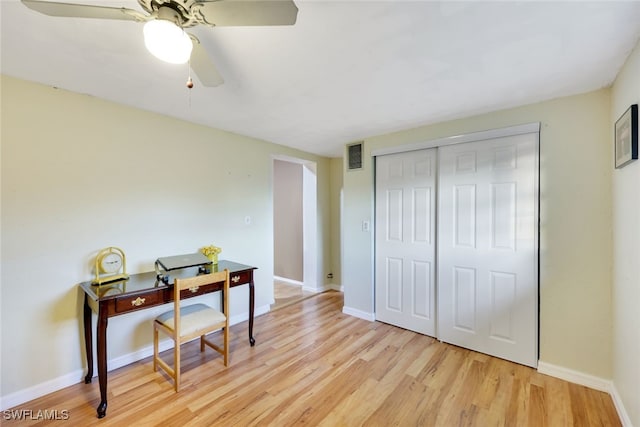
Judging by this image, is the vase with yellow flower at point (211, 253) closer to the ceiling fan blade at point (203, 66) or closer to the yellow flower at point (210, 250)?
the yellow flower at point (210, 250)

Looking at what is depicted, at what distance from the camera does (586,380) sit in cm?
201

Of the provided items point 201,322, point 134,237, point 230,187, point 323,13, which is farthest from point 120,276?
point 323,13

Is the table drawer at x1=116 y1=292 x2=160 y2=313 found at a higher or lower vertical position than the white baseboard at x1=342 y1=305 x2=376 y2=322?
higher

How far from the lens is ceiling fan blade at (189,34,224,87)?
49.6 inches

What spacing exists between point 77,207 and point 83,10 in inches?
63.0

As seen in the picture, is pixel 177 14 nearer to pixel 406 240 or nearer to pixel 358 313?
pixel 406 240

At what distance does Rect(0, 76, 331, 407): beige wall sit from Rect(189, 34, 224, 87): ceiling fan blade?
1316 millimetres

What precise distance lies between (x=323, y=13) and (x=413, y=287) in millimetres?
2602

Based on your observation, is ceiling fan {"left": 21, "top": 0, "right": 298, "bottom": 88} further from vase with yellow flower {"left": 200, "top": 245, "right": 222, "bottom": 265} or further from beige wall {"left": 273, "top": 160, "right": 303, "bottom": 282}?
beige wall {"left": 273, "top": 160, "right": 303, "bottom": 282}

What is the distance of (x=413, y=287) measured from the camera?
2916 mm

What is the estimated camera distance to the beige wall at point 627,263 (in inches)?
58.2

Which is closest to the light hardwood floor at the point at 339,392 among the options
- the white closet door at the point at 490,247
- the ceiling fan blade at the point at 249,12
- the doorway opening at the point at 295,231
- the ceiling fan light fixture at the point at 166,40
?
the white closet door at the point at 490,247

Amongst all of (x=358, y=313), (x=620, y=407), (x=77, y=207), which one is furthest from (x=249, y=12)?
(x=358, y=313)

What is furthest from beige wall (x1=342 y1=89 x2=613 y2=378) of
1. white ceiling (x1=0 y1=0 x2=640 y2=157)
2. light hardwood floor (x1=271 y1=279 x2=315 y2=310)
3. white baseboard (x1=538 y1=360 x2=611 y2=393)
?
light hardwood floor (x1=271 y1=279 x2=315 y2=310)
